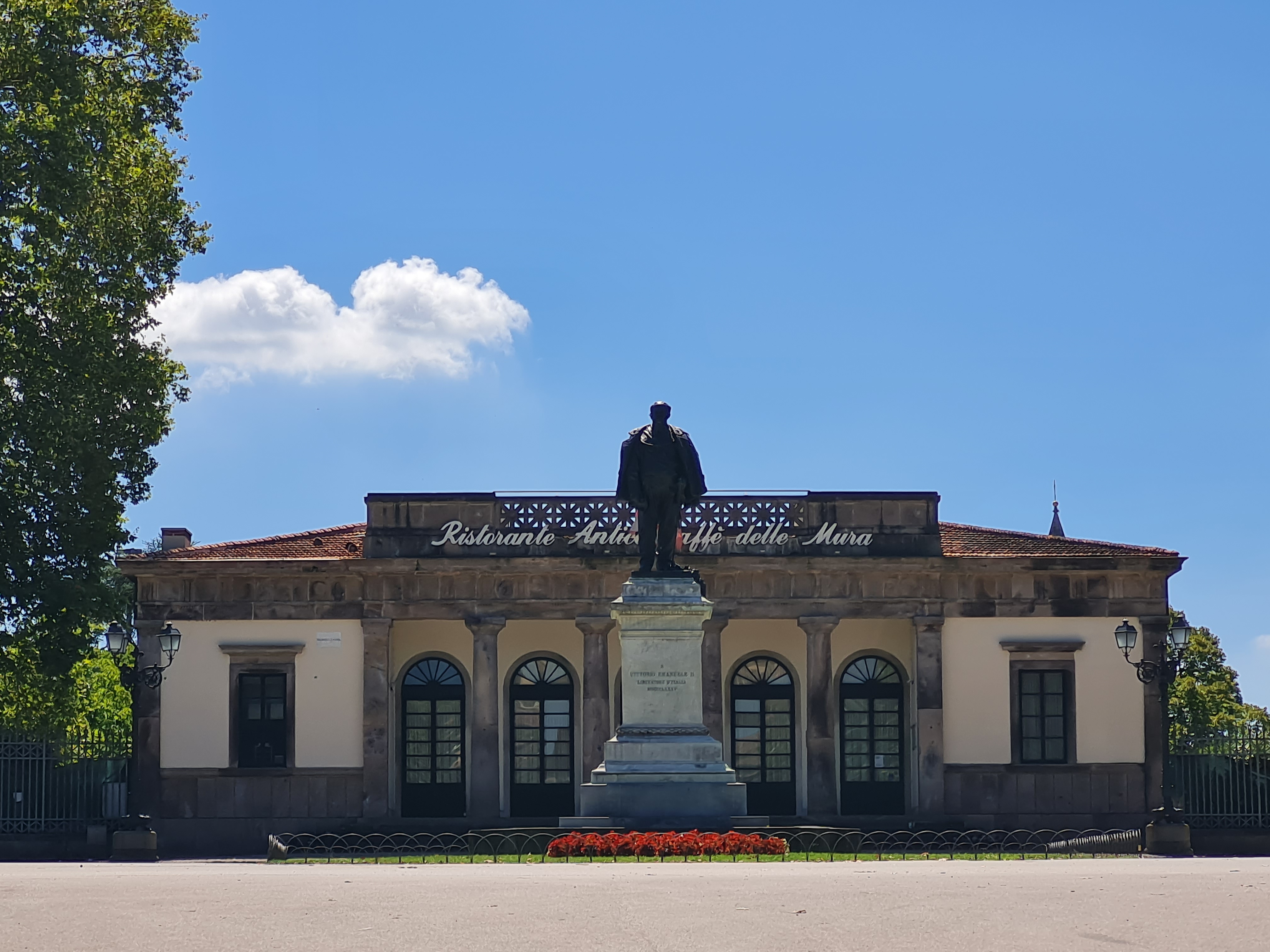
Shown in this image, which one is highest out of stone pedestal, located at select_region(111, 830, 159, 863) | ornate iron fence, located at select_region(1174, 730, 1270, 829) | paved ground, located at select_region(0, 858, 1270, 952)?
paved ground, located at select_region(0, 858, 1270, 952)

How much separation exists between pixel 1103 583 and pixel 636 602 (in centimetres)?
1896

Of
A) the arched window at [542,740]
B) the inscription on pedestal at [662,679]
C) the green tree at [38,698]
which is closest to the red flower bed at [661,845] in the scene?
the inscription on pedestal at [662,679]

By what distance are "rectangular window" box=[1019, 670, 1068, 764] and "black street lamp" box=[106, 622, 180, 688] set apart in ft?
54.8

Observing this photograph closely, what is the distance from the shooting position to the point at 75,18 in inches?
1080

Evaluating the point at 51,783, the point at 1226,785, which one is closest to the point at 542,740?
the point at 51,783

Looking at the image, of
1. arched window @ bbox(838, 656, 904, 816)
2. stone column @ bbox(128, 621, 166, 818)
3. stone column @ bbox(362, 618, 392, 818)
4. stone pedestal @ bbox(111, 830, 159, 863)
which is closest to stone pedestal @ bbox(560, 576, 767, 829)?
stone pedestal @ bbox(111, 830, 159, 863)

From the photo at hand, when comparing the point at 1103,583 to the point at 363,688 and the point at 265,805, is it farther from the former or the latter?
the point at 265,805

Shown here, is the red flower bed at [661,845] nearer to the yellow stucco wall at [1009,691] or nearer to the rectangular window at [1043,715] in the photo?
the yellow stucco wall at [1009,691]

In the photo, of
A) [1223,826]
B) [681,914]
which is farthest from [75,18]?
[1223,826]

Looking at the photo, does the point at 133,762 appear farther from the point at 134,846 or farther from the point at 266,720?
the point at 266,720

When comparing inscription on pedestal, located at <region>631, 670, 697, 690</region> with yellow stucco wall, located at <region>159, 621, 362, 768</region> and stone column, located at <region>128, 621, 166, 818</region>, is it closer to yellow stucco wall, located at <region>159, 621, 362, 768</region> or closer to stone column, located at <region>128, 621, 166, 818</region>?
yellow stucco wall, located at <region>159, 621, 362, 768</region>

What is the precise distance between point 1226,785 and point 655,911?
2311 cm

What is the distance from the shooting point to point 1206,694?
185 feet

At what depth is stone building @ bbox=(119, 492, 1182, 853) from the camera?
3572 centimetres
